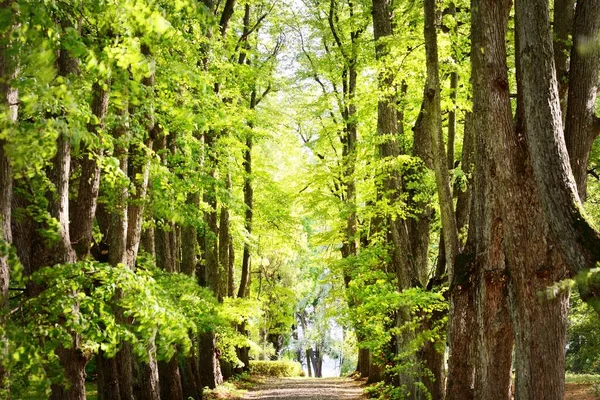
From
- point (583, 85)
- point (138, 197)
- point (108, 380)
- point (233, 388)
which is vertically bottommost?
point (233, 388)

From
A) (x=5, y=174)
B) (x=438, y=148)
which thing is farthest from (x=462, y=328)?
(x=5, y=174)

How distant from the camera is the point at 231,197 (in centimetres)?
1510

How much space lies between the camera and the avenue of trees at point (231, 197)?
4.67 metres

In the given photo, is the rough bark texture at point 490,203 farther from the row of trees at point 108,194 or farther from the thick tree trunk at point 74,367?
the thick tree trunk at point 74,367

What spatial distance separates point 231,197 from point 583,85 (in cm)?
985

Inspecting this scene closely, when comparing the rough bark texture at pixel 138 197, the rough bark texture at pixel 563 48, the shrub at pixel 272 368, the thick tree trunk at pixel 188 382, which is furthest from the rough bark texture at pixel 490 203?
the shrub at pixel 272 368

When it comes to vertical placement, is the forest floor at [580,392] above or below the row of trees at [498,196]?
below

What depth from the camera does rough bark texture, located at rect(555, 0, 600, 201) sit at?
6.39m

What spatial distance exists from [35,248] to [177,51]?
675cm

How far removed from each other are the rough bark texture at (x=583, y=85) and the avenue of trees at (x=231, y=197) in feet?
0.07

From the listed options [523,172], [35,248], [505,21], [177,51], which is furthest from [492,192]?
[177,51]

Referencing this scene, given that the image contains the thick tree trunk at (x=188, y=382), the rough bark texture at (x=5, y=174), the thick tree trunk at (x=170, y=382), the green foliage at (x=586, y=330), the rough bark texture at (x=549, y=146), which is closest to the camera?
the rough bark texture at (x=5, y=174)

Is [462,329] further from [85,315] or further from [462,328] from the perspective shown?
[85,315]

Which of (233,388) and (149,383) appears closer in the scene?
(149,383)
